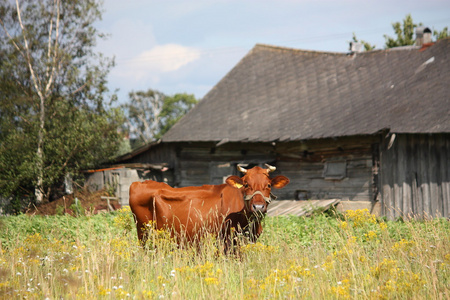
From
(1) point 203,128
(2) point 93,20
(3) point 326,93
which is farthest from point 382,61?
(2) point 93,20

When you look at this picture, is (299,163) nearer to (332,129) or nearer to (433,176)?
(332,129)

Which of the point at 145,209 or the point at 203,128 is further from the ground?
the point at 203,128

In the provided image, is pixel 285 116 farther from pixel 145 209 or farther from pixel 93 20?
pixel 145 209

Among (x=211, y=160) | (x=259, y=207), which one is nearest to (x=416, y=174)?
(x=211, y=160)

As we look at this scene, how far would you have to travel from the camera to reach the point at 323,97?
56.6ft

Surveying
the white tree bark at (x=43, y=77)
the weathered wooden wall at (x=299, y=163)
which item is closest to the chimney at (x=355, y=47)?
the weathered wooden wall at (x=299, y=163)

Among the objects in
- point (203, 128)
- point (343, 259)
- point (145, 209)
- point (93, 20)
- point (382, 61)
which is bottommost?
point (343, 259)

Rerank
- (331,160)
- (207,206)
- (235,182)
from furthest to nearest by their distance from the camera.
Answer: (331,160) < (207,206) < (235,182)

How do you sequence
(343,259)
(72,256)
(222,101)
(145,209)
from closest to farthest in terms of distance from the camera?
(343,259), (72,256), (145,209), (222,101)

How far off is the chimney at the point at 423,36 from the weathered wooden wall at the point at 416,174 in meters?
5.60

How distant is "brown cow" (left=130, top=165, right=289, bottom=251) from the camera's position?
6.06 metres

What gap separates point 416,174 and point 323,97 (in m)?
4.99

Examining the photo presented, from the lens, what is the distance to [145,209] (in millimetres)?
6703

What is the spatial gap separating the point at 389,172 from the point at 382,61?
551 centimetres
